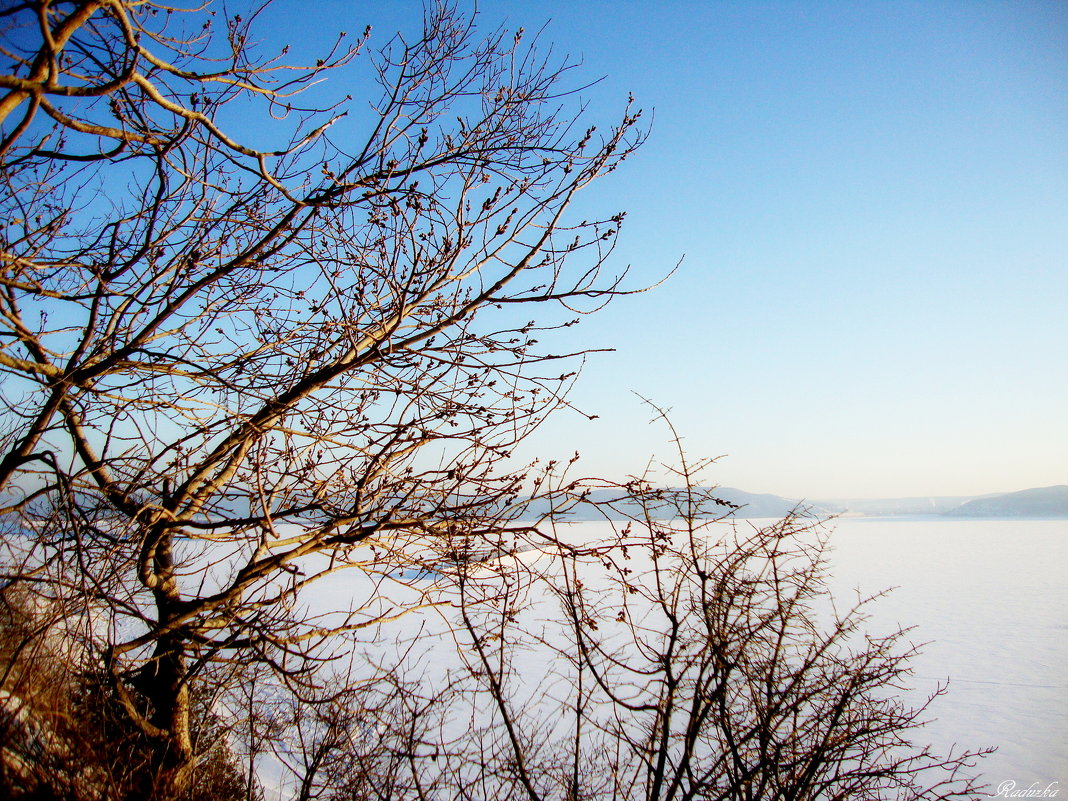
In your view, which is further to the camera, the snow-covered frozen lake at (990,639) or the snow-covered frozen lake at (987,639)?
the snow-covered frozen lake at (990,639)

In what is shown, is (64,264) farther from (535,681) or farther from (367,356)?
(535,681)

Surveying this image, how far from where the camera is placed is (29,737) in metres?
2.29

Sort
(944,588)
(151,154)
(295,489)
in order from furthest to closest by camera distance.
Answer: (944,588) → (295,489) → (151,154)

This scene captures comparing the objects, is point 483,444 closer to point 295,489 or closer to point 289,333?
point 295,489

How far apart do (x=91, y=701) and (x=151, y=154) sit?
9.75 feet

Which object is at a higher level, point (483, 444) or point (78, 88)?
point (78, 88)

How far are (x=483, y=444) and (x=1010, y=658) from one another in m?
24.0

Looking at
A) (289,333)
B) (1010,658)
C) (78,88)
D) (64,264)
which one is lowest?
(1010,658)

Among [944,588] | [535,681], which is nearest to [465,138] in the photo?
[535,681]

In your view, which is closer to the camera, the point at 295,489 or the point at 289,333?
the point at 295,489

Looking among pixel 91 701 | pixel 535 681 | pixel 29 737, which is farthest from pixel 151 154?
pixel 535 681

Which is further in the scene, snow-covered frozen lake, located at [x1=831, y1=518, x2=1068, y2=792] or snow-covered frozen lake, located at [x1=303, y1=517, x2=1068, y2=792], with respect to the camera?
snow-covered frozen lake, located at [x1=831, y1=518, x2=1068, y2=792]

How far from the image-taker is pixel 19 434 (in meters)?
2.82

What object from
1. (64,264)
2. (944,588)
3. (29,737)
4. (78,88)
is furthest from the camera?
(944,588)
